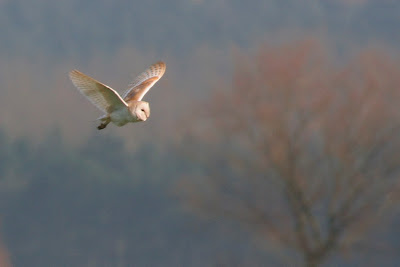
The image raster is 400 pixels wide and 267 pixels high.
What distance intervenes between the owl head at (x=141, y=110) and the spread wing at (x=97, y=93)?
103 mm

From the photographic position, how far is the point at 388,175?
13.0m

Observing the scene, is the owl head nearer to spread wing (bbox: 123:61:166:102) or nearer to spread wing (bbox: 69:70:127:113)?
spread wing (bbox: 69:70:127:113)

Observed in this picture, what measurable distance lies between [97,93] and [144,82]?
4.61 ft

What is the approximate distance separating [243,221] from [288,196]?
97 cm

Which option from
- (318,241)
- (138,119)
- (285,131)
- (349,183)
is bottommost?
(318,241)

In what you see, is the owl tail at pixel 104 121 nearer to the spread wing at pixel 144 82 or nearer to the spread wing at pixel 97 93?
the spread wing at pixel 97 93

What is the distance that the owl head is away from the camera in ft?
21.1

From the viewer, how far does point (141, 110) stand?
648cm

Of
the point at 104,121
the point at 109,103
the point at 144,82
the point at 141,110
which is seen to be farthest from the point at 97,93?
the point at 144,82

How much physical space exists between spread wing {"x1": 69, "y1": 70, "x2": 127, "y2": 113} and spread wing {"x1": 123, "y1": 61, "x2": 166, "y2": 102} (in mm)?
683

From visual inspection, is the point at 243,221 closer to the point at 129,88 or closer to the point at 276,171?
the point at 276,171

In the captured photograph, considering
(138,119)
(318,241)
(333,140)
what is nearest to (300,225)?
(318,241)

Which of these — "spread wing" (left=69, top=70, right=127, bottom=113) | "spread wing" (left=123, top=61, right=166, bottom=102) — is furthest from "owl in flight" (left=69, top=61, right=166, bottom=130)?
"spread wing" (left=123, top=61, right=166, bottom=102)

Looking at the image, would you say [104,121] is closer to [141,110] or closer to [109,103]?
[109,103]
